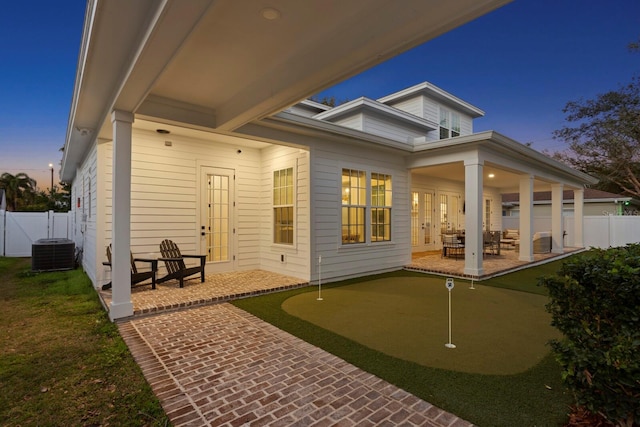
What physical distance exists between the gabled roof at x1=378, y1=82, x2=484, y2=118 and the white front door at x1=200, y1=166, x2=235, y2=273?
7933 millimetres

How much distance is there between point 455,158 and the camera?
24.4 feet

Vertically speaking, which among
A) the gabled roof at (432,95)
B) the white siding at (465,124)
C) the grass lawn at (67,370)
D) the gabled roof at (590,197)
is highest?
the gabled roof at (432,95)

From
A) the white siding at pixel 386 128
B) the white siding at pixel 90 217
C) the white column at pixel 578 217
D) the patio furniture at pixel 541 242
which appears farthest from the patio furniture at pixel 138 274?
the white column at pixel 578 217

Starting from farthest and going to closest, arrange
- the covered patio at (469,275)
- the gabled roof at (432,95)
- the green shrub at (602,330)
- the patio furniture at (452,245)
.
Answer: the gabled roof at (432,95), the patio furniture at (452,245), the covered patio at (469,275), the green shrub at (602,330)

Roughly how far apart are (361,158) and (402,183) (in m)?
1.67

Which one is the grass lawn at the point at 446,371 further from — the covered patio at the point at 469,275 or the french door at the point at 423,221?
the french door at the point at 423,221

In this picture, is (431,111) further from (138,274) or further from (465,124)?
(138,274)

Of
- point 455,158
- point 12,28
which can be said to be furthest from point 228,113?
point 12,28

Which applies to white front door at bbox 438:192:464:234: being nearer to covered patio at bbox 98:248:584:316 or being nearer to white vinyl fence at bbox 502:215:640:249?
covered patio at bbox 98:248:584:316

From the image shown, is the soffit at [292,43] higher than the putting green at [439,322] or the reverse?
higher

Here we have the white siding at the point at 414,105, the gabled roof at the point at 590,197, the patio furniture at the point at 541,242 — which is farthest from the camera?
the gabled roof at the point at 590,197

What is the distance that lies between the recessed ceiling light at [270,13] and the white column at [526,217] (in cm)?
893

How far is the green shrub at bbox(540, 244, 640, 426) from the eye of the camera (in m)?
1.66

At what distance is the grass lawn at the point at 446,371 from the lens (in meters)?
2.20
